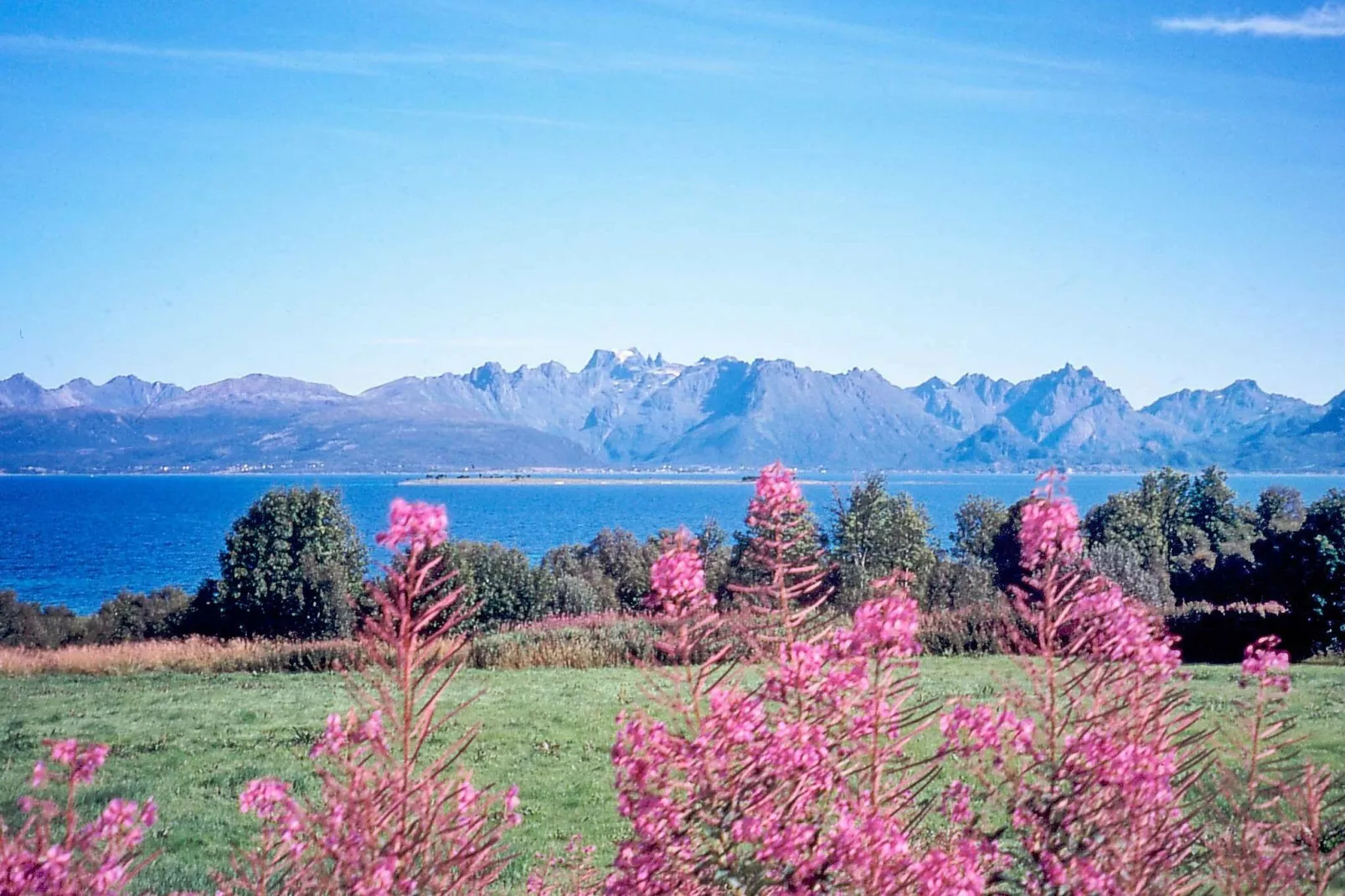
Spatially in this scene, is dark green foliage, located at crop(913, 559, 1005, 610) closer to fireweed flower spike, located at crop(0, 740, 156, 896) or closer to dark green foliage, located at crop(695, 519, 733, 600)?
dark green foliage, located at crop(695, 519, 733, 600)

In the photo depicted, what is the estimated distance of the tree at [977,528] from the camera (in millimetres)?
52812

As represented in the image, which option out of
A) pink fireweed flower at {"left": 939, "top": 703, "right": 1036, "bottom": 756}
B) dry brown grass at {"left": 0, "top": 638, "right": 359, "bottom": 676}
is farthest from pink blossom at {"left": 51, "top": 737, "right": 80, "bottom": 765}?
dry brown grass at {"left": 0, "top": 638, "right": 359, "bottom": 676}

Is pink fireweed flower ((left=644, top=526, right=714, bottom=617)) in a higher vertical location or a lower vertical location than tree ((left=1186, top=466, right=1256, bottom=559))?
higher

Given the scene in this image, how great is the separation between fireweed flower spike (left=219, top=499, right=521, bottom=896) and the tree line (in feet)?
66.3

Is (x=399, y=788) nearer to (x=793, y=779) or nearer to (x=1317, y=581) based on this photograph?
(x=793, y=779)

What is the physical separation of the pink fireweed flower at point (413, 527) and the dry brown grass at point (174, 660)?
18000mm

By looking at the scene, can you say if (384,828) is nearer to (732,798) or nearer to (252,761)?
(732,798)

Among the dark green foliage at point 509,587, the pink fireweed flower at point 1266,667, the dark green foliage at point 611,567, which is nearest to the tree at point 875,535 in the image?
the dark green foliage at point 611,567

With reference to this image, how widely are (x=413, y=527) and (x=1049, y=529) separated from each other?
189cm

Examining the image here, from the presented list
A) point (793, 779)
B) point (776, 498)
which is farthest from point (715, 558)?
point (793, 779)

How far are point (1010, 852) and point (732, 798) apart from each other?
101 centimetres

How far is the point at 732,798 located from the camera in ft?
9.16

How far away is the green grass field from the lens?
847 cm

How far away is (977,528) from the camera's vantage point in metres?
57.9
